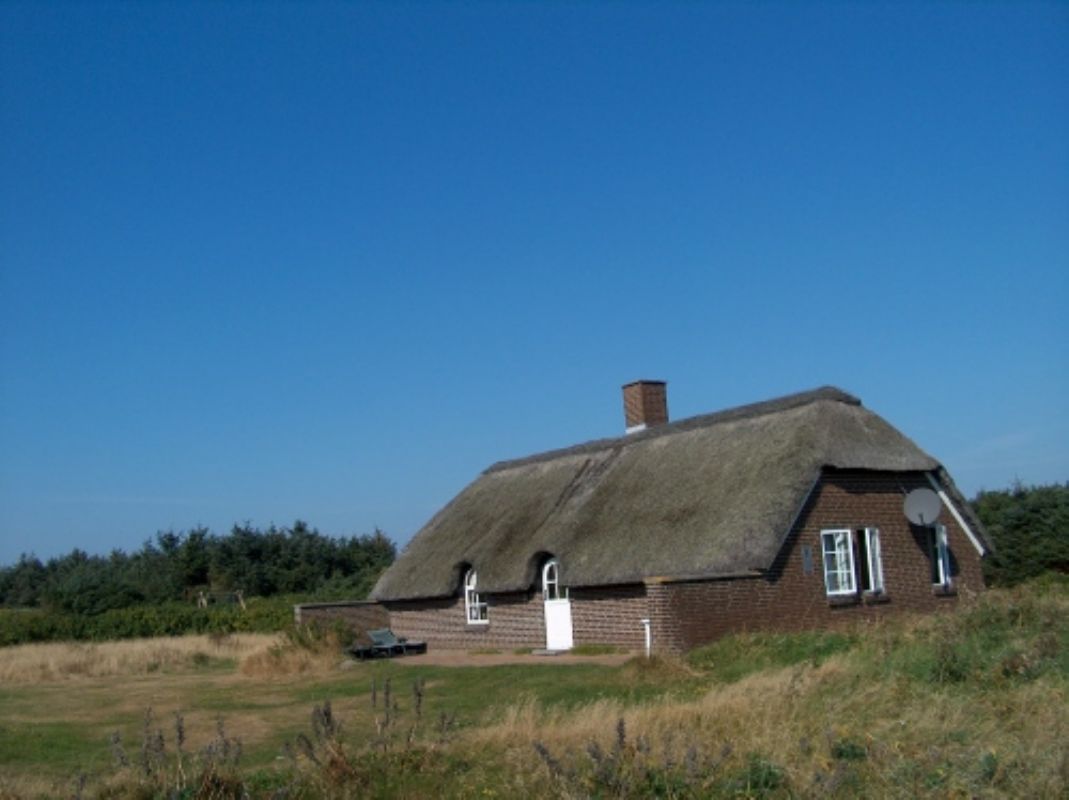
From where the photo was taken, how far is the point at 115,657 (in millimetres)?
28453

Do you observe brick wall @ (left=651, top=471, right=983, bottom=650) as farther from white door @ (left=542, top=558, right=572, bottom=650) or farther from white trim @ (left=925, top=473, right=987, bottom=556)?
white door @ (left=542, top=558, right=572, bottom=650)

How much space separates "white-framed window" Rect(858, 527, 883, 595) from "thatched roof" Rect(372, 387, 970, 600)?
4.55 feet

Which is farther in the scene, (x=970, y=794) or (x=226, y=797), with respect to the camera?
(x=226, y=797)

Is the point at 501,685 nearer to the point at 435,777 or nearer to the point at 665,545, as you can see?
the point at 665,545

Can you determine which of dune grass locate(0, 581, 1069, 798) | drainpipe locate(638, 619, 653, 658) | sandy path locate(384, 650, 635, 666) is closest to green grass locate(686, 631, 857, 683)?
dune grass locate(0, 581, 1069, 798)

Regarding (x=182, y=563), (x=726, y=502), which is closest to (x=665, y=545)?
(x=726, y=502)

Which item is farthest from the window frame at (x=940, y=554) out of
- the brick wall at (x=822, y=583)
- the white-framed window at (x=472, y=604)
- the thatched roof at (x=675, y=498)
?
the white-framed window at (x=472, y=604)

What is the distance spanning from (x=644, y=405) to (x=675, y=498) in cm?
563

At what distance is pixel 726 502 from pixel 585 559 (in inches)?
124

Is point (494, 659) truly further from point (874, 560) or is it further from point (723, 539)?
point (874, 560)

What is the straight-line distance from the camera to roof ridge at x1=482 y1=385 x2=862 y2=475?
23328 millimetres

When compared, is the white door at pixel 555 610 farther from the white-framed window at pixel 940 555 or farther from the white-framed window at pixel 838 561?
the white-framed window at pixel 940 555

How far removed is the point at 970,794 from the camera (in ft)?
22.8

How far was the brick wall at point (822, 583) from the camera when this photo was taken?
1933cm
